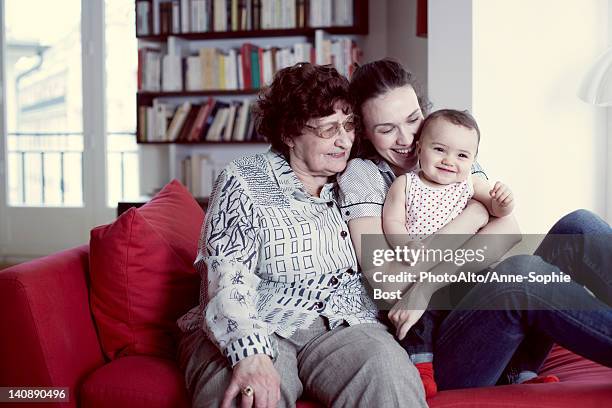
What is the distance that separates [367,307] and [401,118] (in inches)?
17.1

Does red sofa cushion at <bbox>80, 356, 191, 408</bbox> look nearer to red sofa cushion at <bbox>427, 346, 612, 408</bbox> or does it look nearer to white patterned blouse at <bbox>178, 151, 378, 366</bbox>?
white patterned blouse at <bbox>178, 151, 378, 366</bbox>

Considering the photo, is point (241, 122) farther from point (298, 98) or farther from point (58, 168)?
point (298, 98)

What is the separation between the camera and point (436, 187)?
1.63 meters

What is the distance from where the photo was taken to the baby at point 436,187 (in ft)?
5.18

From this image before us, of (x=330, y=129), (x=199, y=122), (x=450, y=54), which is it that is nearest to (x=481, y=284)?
(x=330, y=129)

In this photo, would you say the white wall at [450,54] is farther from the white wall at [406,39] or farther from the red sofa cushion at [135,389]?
the red sofa cushion at [135,389]

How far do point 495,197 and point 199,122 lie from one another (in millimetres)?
3441

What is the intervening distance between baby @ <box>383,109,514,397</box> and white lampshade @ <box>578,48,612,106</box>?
3.57 feet

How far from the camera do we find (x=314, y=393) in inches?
54.9

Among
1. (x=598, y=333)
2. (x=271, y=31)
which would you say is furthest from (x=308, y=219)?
(x=271, y=31)

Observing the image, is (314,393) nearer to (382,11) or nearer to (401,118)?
(401,118)

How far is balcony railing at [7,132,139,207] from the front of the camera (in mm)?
5543

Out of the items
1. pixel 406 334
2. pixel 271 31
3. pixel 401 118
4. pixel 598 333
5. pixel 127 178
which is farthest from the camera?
pixel 127 178

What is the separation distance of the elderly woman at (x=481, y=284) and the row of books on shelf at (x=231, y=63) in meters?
2.93
